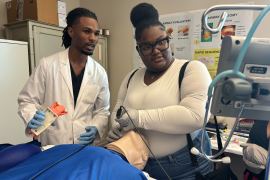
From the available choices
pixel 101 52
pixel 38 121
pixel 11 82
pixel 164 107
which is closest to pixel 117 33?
pixel 101 52

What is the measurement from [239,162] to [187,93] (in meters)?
1.55

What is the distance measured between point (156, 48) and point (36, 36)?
1669 millimetres

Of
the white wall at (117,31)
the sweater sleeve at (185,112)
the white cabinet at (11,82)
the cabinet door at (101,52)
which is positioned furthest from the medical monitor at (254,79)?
the cabinet door at (101,52)

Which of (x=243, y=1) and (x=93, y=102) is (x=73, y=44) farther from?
(x=243, y=1)

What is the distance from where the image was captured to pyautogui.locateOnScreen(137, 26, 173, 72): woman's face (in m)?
1.08

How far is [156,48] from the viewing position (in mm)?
1075

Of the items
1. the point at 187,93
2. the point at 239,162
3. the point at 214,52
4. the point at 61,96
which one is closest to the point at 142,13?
the point at 187,93

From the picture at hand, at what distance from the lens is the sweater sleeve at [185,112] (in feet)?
3.08

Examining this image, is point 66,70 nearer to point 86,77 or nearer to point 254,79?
point 86,77

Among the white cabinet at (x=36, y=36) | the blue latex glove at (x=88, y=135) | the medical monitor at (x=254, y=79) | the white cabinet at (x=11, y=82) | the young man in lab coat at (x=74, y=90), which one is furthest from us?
the white cabinet at (x=36, y=36)

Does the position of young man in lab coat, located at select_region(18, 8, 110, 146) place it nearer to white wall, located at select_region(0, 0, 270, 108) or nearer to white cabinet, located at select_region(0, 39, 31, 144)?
white cabinet, located at select_region(0, 39, 31, 144)

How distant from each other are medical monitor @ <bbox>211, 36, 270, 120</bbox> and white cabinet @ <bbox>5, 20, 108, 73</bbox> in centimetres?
212

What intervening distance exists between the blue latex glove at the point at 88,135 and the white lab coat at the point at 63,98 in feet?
0.20

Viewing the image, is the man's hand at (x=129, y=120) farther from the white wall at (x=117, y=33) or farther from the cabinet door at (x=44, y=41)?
the white wall at (x=117, y=33)
